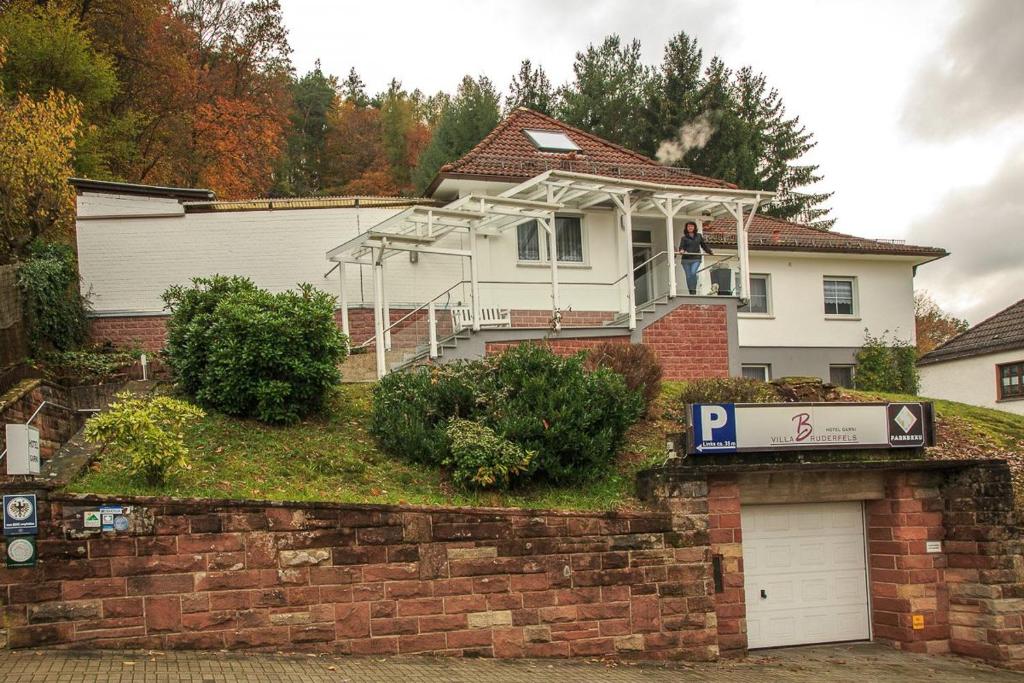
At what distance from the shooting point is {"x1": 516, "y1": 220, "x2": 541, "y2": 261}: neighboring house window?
73.3ft

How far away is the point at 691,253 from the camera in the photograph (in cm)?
2122

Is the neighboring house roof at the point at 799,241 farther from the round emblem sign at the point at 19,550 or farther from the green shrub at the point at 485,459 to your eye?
the round emblem sign at the point at 19,550

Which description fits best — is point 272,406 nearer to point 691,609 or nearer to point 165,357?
point 165,357

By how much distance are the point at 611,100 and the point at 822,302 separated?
1995cm

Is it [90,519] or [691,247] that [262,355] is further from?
[691,247]

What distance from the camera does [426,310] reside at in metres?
18.8

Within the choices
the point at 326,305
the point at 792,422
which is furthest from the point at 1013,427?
the point at 326,305

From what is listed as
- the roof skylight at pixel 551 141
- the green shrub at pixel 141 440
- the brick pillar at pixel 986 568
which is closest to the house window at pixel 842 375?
the roof skylight at pixel 551 141

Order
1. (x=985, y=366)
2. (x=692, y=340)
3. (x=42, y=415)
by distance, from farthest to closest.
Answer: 1. (x=985, y=366)
2. (x=692, y=340)
3. (x=42, y=415)

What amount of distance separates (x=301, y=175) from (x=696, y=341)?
30143mm

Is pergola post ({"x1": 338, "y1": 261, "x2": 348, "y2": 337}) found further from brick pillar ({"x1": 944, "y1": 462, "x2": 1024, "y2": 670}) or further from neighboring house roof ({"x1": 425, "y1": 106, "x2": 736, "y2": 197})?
brick pillar ({"x1": 944, "y1": 462, "x2": 1024, "y2": 670})

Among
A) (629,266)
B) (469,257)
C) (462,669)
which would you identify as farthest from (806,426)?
(469,257)

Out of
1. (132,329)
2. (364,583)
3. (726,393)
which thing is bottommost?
(364,583)

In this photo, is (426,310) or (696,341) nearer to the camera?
(426,310)
